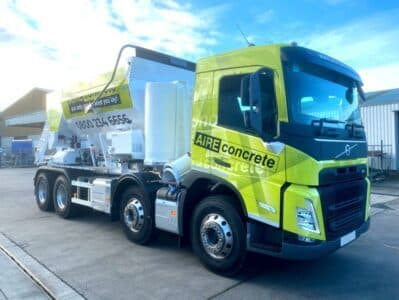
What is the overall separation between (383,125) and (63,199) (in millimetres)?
14937

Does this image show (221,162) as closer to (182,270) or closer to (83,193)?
(182,270)

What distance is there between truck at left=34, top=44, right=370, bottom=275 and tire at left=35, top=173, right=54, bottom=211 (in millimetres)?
3199

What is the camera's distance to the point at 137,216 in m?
6.39

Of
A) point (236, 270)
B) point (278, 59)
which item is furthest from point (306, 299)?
point (278, 59)

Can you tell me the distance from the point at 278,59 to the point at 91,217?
6.65 meters

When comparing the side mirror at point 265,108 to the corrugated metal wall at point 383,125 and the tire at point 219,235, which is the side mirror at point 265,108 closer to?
the tire at point 219,235

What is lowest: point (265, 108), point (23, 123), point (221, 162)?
point (221, 162)

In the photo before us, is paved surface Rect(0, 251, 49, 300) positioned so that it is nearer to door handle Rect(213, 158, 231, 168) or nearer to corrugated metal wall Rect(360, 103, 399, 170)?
door handle Rect(213, 158, 231, 168)

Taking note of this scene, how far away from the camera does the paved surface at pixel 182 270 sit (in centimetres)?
452

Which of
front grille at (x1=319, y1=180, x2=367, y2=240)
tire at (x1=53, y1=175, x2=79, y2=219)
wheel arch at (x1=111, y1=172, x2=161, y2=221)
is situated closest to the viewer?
front grille at (x1=319, y1=180, x2=367, y2=240)

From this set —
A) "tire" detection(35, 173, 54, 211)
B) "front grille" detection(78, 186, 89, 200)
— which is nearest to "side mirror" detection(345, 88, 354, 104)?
"front grille" detection(78, 186, 89, 200)

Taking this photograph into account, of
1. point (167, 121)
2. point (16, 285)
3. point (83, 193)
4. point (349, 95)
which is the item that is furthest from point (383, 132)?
point (16, 285)

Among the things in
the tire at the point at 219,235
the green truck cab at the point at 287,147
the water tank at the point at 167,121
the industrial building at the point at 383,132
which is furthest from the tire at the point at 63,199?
the industrial building at the point at 383,132

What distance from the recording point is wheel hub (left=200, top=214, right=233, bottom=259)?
4844 mm
